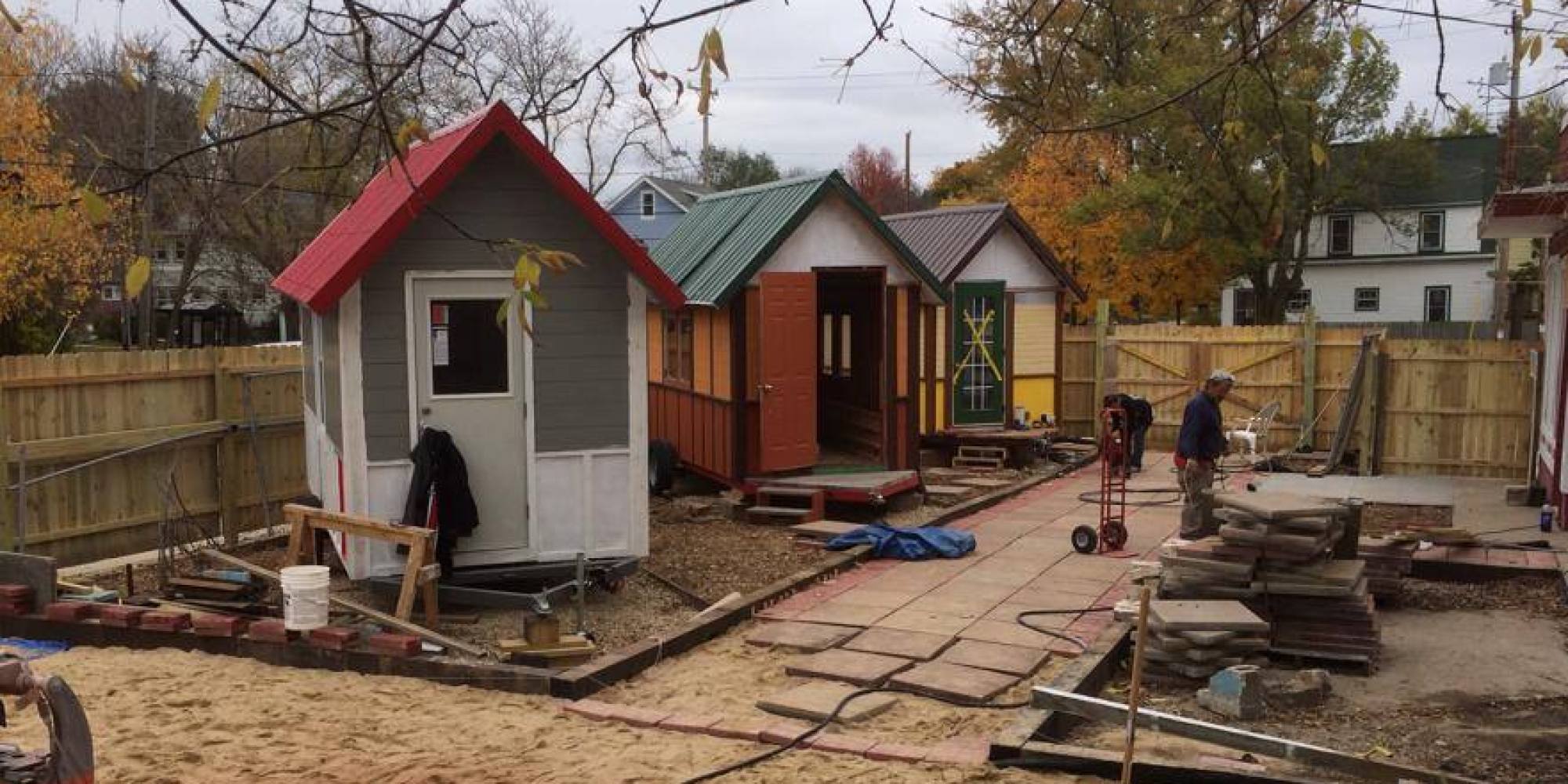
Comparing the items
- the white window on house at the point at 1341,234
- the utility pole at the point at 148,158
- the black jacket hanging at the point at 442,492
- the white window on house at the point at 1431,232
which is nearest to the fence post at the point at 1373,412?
the black jacket hanging at the point at 442,492

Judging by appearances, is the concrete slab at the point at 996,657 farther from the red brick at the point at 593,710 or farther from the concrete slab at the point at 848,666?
the red brick at the point at 593,710

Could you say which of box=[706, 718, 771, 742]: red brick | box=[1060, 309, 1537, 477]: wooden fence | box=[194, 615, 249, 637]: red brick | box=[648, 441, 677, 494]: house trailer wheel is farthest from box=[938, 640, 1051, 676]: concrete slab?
box=[1060, 309, 1537, 477]: wooden fence

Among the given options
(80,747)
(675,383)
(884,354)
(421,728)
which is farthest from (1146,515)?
(80,747)

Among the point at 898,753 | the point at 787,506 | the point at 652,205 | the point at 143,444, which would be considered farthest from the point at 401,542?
the point at 652,205

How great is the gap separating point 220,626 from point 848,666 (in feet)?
14.0

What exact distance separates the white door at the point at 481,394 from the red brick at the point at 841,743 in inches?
156

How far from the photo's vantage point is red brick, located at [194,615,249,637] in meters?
8.02

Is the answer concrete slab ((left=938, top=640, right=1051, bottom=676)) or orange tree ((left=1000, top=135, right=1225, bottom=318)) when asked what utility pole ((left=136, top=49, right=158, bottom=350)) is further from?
orange tree ((left=1000, top=135, right=1225, bottom=318))

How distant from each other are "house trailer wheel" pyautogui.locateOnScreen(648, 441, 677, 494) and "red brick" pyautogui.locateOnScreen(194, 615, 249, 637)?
22.4ft

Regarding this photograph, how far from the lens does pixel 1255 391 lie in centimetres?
1927

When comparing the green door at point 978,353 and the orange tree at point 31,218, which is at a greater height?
the orange tree at point 31,218

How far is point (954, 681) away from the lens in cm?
725

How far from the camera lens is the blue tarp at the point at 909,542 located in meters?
11.1

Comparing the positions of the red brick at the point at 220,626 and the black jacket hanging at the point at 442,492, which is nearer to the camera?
the red brick at the point at 220,626
